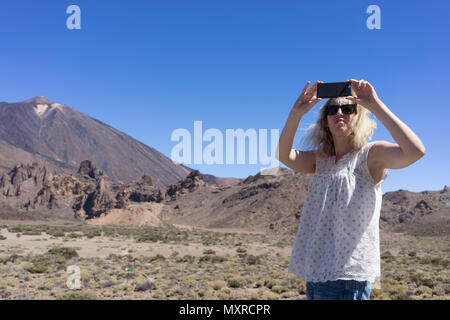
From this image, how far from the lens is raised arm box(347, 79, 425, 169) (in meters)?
1.75

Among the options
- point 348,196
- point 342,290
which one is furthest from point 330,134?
point 342,290

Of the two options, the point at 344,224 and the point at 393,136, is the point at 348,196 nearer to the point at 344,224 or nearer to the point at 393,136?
the point at 344,224

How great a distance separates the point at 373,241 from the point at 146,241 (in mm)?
32334

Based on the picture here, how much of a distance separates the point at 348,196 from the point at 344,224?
144mm

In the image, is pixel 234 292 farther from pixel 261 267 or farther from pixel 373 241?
pixel 373 241

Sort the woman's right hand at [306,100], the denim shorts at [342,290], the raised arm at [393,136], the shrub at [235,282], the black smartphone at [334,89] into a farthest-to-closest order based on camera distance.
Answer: the shrub at [235,282] < the woman's right hand at [306,100] < the black smartphone at [334,89] < the denim shorts at [342,290] < the raised arm at [393,136]

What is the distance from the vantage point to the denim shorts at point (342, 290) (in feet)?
6.08

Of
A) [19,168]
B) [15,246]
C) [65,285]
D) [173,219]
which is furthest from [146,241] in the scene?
[19,168]

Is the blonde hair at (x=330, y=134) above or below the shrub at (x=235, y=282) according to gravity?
above

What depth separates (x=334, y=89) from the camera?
2.03 meters

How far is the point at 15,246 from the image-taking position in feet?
80.2

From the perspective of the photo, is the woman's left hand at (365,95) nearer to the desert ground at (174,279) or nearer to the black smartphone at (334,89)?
the black smartphone at (334,89)

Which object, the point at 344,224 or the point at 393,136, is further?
the point at 344,224

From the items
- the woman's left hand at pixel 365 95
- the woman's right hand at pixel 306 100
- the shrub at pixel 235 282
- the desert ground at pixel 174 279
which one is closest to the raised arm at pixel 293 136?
the woman's right hand at pixel 306 100
